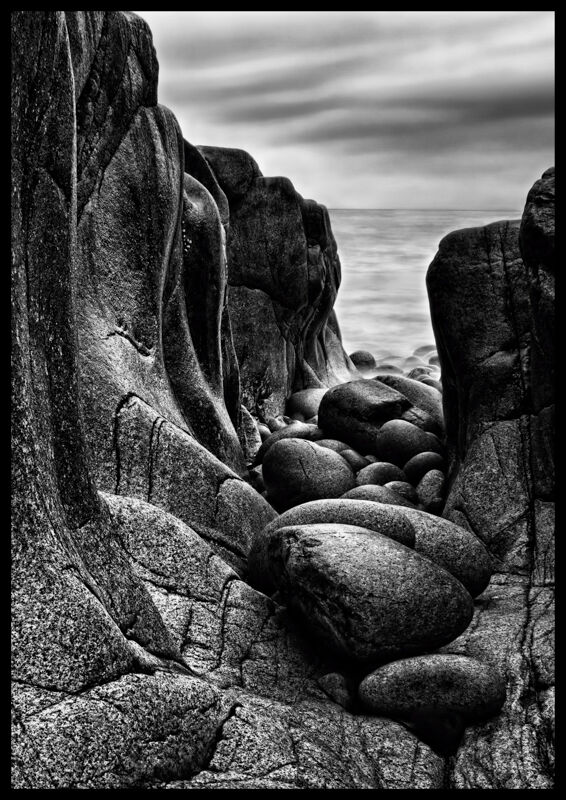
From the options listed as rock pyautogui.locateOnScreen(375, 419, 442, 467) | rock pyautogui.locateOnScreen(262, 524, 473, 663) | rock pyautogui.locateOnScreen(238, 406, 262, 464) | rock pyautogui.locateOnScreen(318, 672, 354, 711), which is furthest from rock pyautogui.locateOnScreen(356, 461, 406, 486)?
rock pyautogui.locateOnScreen(318, 672, 354, 711)

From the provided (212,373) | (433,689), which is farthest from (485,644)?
(212,373)

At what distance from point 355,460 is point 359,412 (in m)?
1.08

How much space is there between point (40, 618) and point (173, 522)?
2.28 m

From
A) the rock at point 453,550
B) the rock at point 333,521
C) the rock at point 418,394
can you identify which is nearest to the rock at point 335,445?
the rock at point 418,394

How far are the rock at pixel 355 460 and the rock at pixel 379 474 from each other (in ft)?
2.19

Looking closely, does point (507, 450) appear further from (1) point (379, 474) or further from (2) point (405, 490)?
(1) point (379, 474)

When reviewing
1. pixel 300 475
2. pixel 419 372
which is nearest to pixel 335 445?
pixel 300 475

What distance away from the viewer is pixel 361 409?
1166 centimetres

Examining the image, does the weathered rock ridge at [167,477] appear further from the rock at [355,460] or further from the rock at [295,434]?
the rock at [355,460]

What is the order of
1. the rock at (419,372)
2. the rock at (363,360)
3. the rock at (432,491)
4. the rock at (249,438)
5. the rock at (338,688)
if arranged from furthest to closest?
the rock at (363,360) → the rock at (419,372) → the rock at (249,438) → the rock at (432,491) → the rock at (338,688)

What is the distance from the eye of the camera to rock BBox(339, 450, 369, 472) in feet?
35.1

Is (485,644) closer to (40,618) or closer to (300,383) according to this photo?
(40,618)

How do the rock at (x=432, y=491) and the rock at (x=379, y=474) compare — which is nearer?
the rock at (x=432, y=491)

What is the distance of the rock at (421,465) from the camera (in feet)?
32.3
